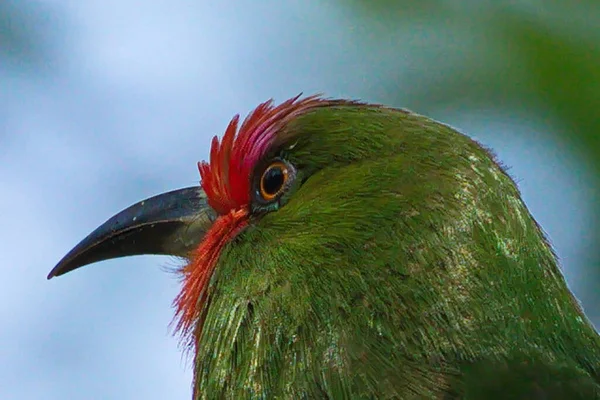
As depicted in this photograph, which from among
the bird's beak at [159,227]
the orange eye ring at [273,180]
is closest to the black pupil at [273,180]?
the orange eye ring at [273,180]

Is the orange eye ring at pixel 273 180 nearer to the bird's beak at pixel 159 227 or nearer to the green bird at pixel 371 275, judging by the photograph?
the green bird at pixel 371 275

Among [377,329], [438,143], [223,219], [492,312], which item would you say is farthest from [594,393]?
[223,219]

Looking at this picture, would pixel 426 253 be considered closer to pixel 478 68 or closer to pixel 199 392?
pixel 199 392

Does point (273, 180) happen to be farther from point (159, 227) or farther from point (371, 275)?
point (371, 275)

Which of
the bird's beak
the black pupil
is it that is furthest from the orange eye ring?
the bird's beak

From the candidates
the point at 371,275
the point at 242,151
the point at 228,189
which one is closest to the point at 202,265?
the point at 228,189

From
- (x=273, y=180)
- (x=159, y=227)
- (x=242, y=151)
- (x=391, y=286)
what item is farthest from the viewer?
(x=159, y=227)
